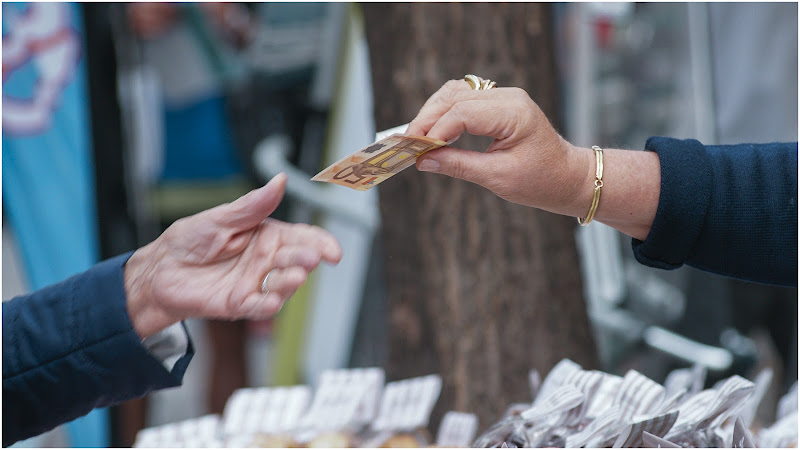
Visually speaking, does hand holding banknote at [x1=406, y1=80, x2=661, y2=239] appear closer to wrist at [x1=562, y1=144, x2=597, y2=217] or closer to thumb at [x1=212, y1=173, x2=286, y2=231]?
wrist at [x1=562, y1=144, x2=597, y2=217]

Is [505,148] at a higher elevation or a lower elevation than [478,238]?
higher

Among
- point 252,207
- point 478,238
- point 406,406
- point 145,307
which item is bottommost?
point 406,406

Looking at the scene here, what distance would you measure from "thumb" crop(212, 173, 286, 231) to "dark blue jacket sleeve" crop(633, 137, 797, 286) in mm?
541

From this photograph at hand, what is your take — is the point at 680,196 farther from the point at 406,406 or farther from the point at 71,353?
the point at 71,353

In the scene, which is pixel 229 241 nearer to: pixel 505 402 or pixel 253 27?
pixel 505 402

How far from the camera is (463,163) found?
3.67 ft

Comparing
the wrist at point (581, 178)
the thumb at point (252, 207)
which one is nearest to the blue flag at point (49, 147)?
the thumb at point (252, 207)

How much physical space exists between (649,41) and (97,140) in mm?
2260

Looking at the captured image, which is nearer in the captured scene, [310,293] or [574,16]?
[310,293]

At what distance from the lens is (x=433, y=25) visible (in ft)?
6.16

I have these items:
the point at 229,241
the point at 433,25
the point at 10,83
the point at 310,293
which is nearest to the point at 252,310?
the point at 229,241

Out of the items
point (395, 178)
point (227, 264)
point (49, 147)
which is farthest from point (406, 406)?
point (49, 147)

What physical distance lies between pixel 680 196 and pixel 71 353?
0.87m

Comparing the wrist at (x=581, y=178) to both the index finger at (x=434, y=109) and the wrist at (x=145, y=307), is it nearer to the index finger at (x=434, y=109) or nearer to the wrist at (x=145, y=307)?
the index finger at (x=434, y=109)
